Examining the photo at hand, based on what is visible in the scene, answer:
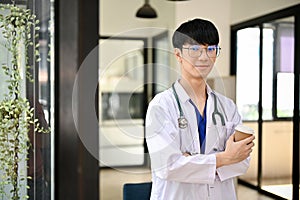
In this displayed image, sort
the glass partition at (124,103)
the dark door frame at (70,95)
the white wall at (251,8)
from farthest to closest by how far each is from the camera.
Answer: the white wall at (251,8) < the glass partition at (124,103) < the dark door frame at (70,95)

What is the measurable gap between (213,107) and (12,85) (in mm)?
447

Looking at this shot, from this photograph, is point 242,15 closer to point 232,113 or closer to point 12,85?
point 232,113

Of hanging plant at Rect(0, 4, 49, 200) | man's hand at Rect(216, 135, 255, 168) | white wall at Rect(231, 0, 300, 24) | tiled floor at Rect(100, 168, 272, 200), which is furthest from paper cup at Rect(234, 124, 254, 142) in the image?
hanging plant at Rect(0, 4, 49, 200)

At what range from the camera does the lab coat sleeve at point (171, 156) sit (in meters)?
0.81

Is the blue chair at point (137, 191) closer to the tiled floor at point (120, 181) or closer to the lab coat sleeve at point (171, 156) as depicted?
the tiled floor at point (120, 181)

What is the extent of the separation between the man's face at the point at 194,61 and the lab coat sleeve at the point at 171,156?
3.9 inches

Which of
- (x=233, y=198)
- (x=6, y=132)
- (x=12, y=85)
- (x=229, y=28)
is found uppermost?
(x=229, y=28)

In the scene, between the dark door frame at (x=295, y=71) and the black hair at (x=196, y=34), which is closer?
the black hair at (x=196, y=34)

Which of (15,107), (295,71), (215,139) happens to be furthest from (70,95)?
(295,71)

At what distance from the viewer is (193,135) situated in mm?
829

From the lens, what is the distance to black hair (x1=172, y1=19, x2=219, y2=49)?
33.6 inches

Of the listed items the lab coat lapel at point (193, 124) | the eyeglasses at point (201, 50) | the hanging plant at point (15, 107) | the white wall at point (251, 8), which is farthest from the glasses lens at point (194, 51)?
the hanging plant at point (15, 107)

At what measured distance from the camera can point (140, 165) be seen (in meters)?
0.88

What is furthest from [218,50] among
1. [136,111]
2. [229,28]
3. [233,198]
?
[233,198]
